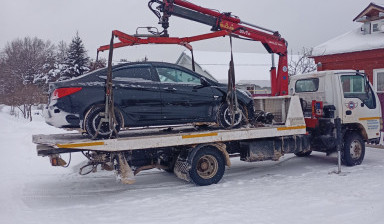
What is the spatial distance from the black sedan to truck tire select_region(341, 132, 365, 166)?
2663mm

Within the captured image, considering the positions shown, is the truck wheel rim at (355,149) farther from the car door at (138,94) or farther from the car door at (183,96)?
the car door at (138,94)

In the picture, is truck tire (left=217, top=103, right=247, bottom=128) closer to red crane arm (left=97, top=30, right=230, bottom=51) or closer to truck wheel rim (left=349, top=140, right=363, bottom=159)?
red crane arm (left=97, top=30, right=230, bottom=51)

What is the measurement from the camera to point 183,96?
23.6 feet

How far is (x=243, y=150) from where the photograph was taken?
26.3 feet

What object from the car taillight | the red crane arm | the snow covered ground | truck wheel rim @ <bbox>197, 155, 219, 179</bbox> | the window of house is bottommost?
the snow covered ground

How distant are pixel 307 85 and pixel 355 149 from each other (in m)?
1.95

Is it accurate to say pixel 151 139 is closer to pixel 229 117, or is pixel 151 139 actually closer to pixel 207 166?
pixel 207 166

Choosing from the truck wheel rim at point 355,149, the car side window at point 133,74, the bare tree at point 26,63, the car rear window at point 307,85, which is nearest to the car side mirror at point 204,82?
the car side window at point 133,74

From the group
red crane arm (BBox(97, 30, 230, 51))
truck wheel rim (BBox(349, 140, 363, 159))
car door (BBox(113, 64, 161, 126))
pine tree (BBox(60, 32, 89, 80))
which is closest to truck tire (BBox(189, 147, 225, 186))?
car door (BBox(113, 64, 161, 126))

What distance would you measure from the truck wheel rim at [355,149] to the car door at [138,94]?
5.02 metres

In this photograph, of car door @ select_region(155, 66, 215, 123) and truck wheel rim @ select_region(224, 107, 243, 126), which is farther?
truck wheel rim @ select_region(224, 107, 243, 126)

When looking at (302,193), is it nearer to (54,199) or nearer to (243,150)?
(243,150)

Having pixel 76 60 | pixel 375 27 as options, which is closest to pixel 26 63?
pixel 76 60

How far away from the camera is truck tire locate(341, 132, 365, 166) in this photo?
890cm
